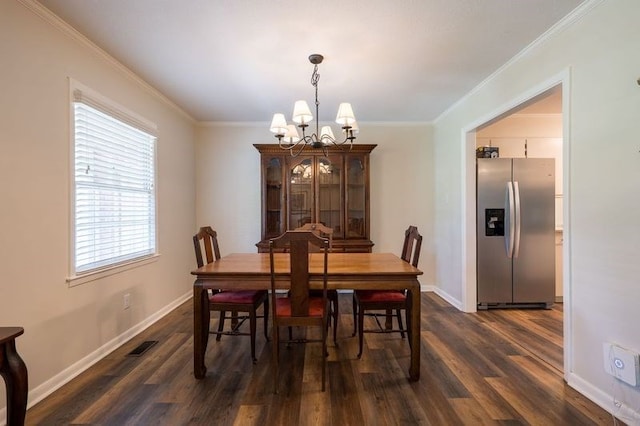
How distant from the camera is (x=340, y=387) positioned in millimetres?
2066

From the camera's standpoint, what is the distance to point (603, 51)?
1816 millimetres

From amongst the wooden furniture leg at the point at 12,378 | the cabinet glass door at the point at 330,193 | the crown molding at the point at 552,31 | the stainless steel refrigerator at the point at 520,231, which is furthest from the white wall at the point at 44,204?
the stainless steel refrigerator at the point at 520,231

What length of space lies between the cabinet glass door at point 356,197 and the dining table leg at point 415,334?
2055mm

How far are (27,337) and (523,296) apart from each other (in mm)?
4609

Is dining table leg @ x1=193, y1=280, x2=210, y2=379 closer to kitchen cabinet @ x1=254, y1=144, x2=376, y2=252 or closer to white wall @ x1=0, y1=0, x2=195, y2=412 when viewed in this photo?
white wall @ x1=0, y1=0, x2=195, y2=412

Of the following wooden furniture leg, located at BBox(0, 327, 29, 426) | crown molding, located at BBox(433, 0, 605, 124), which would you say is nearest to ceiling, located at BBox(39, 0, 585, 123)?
crown molding, located at BBox(433, 0, 605, 124)

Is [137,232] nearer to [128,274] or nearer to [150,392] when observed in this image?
[128,274]

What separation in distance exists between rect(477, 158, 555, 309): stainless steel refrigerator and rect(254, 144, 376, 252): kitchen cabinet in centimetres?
142

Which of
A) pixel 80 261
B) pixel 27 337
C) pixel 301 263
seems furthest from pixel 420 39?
pixel 27 337

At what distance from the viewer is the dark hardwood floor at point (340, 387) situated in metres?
1.77

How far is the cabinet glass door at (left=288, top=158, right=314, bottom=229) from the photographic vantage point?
Result: 13.7 ft

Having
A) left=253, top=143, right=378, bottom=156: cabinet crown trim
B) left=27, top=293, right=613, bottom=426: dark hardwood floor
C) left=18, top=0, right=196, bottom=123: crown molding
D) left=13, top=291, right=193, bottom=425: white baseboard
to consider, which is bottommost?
left=27, top=293, right=613, bottom=426: dark hardwood floor

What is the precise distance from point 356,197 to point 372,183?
0.45 metres

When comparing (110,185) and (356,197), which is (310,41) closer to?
(110,185)
